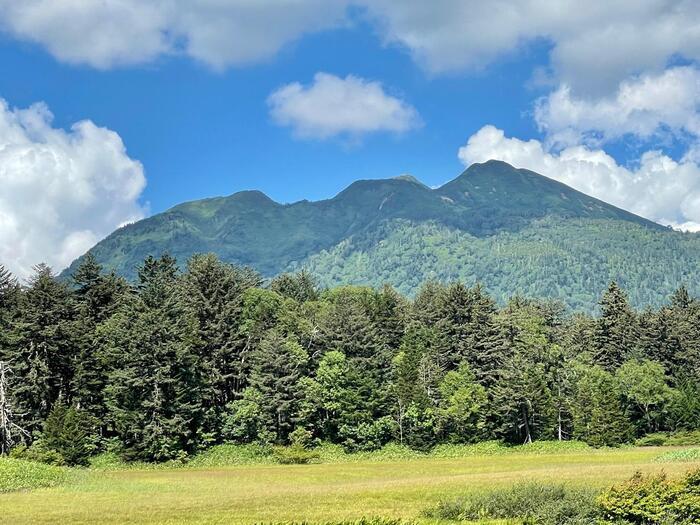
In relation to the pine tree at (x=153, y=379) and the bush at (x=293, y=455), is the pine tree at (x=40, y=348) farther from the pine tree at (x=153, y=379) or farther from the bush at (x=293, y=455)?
the bush at (x=293, y=455)

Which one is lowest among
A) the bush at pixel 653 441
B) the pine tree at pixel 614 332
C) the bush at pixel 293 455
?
the bush at pixel 653 441

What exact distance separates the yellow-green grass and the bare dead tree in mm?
10059

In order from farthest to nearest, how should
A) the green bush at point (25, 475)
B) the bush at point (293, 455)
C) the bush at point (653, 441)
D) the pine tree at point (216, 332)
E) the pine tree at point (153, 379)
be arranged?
the pine tree at point (216, 332) < the bush at point (653, 441) < the bush at point (293, 455) < the pine tree at point (153, 379) < the green bush at point (25, 475)

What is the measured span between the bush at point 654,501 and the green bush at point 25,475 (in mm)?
37128

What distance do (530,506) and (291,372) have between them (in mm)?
49191

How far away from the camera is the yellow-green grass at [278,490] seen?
28.5 meters

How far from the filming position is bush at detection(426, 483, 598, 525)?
74.5 ft

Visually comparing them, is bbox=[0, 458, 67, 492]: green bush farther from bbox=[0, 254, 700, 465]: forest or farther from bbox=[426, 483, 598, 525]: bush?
bbox=[426, 483, 598, 525]: bush

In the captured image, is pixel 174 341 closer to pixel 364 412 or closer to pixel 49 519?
pixel 364 412

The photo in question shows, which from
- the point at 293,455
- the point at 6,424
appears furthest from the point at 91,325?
the point at 293,455

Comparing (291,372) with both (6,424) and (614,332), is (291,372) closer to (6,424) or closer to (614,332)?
(6,424)

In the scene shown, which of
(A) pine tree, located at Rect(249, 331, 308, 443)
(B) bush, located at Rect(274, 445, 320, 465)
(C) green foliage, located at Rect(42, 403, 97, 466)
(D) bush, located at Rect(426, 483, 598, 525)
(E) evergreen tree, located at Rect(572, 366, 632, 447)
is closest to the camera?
(D) bush, located at Rect(426, 483, 598, 525)

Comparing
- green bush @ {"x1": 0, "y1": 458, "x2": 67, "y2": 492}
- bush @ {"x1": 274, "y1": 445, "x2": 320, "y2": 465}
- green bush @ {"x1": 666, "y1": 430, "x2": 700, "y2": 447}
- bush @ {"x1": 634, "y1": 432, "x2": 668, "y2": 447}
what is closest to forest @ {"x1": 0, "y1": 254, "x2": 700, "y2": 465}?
bush @ {"x1": 274, "y1": 445, "x2": 320, "y2": 465}

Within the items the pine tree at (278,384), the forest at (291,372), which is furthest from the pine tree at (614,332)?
the pine tree at (278,384)
